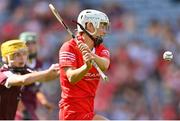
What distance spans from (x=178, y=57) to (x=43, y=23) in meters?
3.40

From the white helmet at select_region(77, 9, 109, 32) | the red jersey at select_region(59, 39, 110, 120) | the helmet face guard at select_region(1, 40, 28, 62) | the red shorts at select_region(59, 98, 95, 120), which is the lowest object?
the red shorts at select_region(59, 98, 95, 120)

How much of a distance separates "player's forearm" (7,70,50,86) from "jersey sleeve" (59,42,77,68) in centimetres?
32

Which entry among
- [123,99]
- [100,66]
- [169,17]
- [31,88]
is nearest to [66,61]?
[100,66]

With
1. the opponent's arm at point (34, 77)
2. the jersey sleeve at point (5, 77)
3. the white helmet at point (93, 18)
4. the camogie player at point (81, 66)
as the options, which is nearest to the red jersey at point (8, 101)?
the jersey sleeve at point (5, 77)

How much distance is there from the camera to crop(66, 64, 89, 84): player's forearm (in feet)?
31.5

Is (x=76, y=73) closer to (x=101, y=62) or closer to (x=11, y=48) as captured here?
(x=101, y=62)

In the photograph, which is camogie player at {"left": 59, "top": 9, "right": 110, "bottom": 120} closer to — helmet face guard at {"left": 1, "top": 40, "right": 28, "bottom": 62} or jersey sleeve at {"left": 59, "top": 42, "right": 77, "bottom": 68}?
jersey sleeve at {"left": 59, "top": 42, "right": 77, "bottom": 68}

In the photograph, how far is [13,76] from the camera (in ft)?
34.8

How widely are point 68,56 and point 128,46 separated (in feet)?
29.0

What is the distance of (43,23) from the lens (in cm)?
1998

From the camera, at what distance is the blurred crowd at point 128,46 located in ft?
58.3

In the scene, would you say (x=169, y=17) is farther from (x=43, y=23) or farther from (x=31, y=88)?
(x=31, y=88)

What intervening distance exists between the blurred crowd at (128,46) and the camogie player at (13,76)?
14.5ft

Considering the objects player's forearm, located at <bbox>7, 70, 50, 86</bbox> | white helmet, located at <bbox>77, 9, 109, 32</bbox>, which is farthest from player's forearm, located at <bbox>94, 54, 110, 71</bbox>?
player's forearm, located at <bbox>7, 70, 50, 86</bbox>
